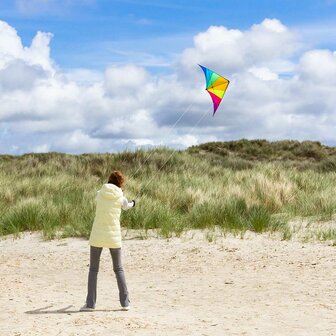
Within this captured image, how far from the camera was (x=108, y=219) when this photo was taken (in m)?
7.80

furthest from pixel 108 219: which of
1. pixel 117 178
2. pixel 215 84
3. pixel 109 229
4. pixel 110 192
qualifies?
pixel 215 84

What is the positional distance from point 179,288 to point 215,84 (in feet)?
18.6

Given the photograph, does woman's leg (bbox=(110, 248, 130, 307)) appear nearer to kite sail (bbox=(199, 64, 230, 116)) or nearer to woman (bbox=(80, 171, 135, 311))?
woman (bbox=(80, 171, 135, 311))

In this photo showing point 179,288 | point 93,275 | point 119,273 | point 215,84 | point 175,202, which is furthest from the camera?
point 175,202

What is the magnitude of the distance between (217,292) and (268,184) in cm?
833

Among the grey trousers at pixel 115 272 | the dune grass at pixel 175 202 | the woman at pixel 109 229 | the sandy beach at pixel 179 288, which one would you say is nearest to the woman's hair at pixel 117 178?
the woman at pixel 109 229

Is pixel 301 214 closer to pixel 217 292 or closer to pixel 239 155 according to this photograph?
pixel 217 292

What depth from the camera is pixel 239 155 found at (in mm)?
42969

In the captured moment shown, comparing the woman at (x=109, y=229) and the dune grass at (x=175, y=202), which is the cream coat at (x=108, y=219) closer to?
the woman at (x=109, y=229)

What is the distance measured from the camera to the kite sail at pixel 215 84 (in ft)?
45.2

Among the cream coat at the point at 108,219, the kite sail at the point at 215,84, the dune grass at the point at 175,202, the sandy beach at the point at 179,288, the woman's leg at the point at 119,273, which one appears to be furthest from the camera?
the kite sail at the point at 215,84

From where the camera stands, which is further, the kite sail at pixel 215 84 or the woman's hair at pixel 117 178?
the kite sail at pixel 215 84

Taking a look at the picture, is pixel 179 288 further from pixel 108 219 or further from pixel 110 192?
pixel 110 192

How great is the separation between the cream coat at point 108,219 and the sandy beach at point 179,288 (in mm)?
858
